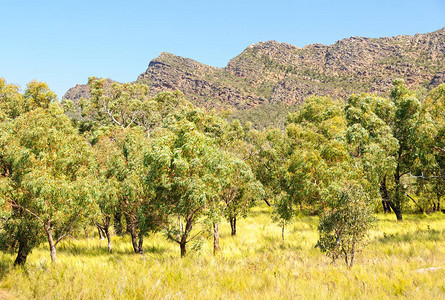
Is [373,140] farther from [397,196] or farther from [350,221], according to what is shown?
[350,221]

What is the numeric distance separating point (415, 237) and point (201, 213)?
14398 millimetres

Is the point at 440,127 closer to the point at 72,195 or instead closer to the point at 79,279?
the point at 79,279

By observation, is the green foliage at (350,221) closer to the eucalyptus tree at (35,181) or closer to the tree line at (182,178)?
the tree line at (182,178)

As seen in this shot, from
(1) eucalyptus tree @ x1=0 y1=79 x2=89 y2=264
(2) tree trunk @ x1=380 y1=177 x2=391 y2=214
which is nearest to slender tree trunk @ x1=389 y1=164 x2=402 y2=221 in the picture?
(2) tree trunk @ x1=380 y1=177 x2=391 y2=214

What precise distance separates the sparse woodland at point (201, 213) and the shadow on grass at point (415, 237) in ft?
0.26

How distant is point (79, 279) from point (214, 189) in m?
6.79

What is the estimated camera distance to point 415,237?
16.2 m

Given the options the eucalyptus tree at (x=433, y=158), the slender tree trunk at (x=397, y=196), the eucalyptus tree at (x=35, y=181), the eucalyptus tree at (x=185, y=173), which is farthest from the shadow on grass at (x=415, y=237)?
the eucalyptus tree at (x=35, y=181)

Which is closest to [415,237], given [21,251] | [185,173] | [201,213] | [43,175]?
[201,213]

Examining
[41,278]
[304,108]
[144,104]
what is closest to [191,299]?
[41,278]

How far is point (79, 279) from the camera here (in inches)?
201

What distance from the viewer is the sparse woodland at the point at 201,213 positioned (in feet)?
18.1

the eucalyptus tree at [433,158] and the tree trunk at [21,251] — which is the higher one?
the eucalyptus tree at [433,158]

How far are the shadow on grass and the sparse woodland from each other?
3.1 inches
